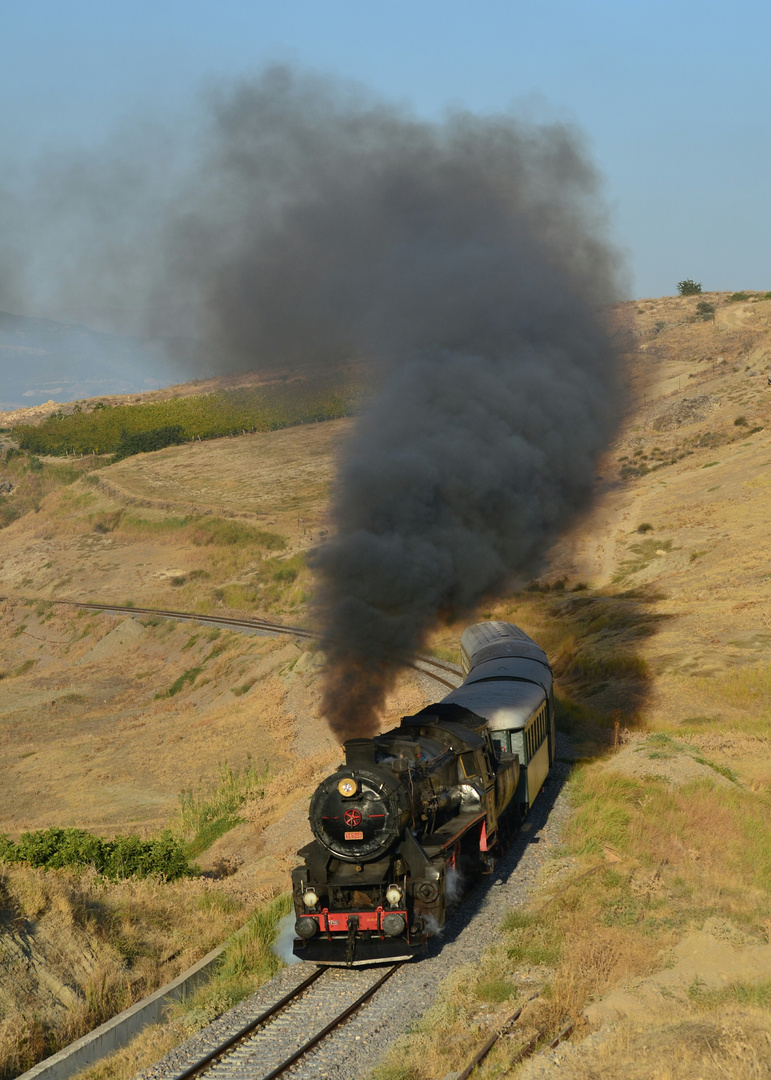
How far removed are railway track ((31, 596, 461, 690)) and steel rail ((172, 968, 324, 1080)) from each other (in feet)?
53.3

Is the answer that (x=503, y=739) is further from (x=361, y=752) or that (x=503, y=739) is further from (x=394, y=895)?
(x=394, y=895)

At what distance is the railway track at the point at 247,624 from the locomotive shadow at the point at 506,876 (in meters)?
9.04

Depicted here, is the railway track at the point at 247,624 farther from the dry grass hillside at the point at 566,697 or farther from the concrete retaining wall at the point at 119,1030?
the concrete retaining wall at the point at 119,1030

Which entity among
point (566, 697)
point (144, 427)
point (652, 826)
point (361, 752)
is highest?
point (144, 427)

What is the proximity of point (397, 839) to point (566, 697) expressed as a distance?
1796 centimetres

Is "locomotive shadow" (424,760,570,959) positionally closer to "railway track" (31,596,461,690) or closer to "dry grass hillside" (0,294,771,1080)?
"dry grass hillside" (0,294,771,1080)

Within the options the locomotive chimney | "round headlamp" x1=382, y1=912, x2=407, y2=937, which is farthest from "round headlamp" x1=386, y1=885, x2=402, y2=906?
the locomotive chimney

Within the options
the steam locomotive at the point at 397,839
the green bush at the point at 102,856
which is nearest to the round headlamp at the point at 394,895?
the steam locomotive at the point at 397,839

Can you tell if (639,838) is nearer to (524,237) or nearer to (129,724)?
(524,237)

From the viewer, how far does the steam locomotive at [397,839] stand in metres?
11.1

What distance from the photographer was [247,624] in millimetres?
44094

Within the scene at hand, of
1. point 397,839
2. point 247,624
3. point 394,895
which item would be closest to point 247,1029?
point 394,895

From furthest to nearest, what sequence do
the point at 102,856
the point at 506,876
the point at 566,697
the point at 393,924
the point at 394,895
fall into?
the point at 566,697, the point at 102,856, the point at 506,876, the point at 394,895, the point at 393,924

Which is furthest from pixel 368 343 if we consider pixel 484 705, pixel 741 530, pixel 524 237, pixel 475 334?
pixel 741 530
